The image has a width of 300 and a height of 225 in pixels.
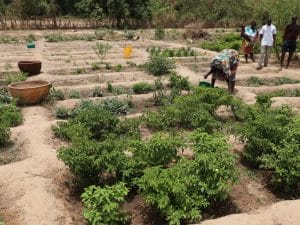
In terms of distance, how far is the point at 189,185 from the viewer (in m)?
4.72

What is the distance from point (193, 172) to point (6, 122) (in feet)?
11.7

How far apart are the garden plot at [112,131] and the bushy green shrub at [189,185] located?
3 centimetres

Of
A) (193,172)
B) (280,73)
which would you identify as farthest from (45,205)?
(280,73)

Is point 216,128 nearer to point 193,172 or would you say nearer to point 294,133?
point 294,133

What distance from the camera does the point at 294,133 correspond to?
222 inches

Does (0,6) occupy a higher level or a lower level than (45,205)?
higher

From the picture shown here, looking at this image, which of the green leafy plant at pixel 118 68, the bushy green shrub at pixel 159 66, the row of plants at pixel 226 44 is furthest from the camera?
the row of plants at pixel 226 44

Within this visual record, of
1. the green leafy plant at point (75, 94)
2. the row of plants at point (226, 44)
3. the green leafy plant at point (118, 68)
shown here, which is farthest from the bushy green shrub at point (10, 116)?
the row of plants at point (226, 44)

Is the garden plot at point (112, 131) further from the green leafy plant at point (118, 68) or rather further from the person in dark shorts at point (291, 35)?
the person in dark shorts at point (291, 35)

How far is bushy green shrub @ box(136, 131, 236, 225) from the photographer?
4.57 metres

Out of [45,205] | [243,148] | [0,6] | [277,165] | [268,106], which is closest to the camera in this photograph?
[45,205]

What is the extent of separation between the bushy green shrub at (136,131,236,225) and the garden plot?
0.11 feet

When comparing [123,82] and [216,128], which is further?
[123,82]

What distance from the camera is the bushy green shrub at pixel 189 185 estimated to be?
15.0 feet
